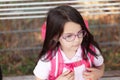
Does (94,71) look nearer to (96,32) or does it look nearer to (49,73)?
(49,73)

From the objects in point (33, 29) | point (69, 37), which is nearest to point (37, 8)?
point (33, 29)

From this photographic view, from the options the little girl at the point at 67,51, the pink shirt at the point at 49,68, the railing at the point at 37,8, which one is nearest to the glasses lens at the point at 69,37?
the little girl at the point at 67,51

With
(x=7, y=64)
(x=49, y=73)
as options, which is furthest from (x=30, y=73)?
(x=49, y=73)

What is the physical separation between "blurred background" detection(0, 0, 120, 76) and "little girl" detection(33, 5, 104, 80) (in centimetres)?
98

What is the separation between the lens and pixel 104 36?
326 centimetres

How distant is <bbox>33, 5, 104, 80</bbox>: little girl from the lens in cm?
190

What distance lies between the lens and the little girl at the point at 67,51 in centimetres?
190

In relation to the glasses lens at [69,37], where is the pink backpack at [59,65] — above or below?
below

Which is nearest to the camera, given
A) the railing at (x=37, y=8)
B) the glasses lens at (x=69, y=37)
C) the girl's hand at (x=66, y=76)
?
the glasses lens at (x=69, y=37)

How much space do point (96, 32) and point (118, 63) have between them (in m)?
0.34

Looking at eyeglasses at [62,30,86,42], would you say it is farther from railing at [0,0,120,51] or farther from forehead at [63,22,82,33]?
railing at [0,0,120,51]

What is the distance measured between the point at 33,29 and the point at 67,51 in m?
1.19

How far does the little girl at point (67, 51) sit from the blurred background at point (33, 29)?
38.7 inches

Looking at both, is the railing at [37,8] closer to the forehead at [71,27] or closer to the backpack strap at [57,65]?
the backpack strap at [57,65]
